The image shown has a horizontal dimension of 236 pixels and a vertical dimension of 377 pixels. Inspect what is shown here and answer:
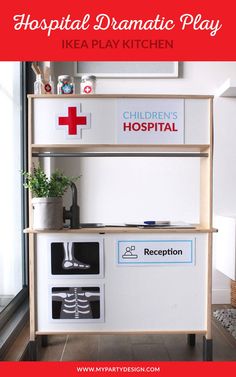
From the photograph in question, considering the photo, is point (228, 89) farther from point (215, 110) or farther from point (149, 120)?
point (149, 120)

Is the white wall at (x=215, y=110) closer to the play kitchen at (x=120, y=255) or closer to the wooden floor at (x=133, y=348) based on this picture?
the wooden floor at (x=133, y=348)

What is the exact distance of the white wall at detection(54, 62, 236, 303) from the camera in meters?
3.18

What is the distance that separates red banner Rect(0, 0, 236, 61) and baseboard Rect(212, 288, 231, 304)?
74.9 inches

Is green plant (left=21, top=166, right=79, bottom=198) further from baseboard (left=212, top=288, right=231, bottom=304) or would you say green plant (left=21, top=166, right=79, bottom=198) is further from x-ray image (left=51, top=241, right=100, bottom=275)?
baseboard (left=212, top=288, right=231, bottom=304)

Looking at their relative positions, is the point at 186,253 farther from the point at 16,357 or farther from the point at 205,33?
the point at 205,33

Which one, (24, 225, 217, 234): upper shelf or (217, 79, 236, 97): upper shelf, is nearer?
(24, 225, 217, 234): upper shelf

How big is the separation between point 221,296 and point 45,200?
195 centimetres

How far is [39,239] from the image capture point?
204cm

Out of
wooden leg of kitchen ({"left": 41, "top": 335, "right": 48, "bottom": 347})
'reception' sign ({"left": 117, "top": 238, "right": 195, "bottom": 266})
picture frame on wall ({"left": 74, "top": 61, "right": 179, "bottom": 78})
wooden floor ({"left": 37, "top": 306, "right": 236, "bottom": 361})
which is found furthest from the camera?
picture frame on wall ({"left": 74, "top": 61, "right": 179, "bottom": 78})

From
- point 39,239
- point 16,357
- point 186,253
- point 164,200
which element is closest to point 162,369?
point 186,253

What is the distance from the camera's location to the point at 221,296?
3.23 meters

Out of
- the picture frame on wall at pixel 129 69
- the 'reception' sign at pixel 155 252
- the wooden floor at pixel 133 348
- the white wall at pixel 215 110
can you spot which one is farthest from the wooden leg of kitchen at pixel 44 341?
the picture frame on wall at pixel 129 69

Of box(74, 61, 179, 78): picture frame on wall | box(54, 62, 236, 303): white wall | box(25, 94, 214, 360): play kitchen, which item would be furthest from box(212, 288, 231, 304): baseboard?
A: box(74, 61, 179, 78): picture frame on wall

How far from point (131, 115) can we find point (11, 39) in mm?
785
